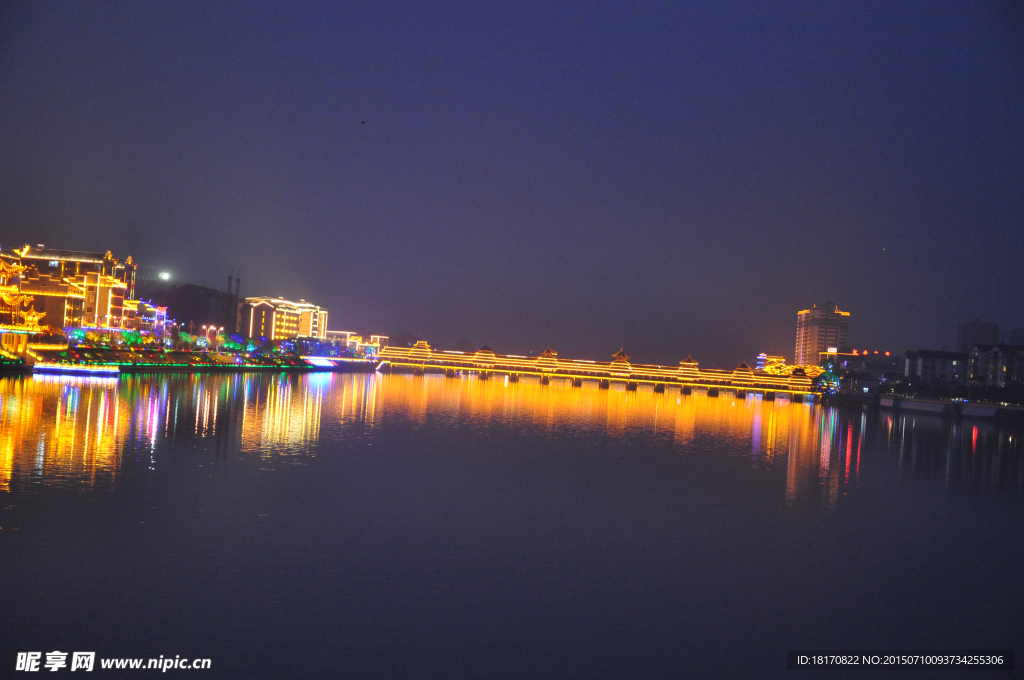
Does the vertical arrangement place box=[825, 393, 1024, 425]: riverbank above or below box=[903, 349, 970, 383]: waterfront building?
below

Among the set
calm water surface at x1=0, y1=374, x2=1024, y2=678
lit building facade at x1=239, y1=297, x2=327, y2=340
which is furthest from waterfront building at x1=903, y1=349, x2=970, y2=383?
lit building facade at x1=239, y1=297, x2=327, y2=340

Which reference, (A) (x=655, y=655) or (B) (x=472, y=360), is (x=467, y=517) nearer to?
(A) (x=655, y=655)

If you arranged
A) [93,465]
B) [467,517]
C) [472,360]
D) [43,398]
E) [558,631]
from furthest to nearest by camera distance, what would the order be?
[472,360] → [43,398] → [93,465] → [467,517] → [558,631]

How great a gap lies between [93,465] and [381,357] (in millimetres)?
104703

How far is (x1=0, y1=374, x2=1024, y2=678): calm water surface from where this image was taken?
5234 millimetres

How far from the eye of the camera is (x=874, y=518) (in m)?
10.6

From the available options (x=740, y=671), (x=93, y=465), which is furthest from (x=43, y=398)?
(x=740, y=671)

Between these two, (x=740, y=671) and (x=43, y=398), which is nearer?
(x=740, y=671)

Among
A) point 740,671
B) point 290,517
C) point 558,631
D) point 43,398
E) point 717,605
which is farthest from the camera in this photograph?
point 43,398

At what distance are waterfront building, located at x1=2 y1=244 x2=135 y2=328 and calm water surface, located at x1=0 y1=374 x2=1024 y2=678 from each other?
38453mm

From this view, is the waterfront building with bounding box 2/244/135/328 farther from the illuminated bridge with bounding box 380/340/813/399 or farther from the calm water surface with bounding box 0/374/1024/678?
the illuminated bridge with bounding box 380/340/813/399

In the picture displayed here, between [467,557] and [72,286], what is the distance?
2005 inches

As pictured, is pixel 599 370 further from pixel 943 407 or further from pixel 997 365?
pixel 943 407

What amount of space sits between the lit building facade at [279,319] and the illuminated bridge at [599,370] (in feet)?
58.4
